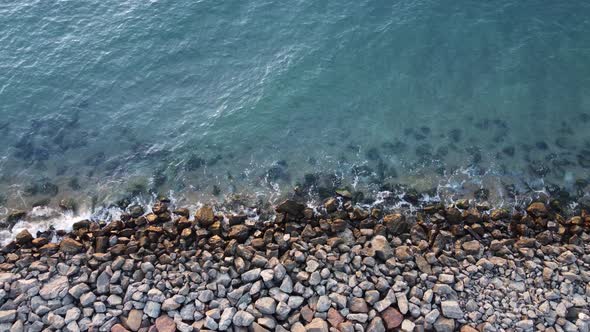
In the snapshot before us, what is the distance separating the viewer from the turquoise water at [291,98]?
4009 centimetres

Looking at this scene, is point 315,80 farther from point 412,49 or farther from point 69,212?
point 69,212

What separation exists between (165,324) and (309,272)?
904 centimetres

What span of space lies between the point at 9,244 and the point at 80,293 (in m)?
8.91

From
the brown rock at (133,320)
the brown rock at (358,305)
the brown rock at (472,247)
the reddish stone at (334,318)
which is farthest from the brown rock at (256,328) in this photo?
the brown rock at (472,247)

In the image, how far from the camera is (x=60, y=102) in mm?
47469

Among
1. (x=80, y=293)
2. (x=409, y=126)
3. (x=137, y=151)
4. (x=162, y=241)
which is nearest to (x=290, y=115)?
(x=409, y=126)

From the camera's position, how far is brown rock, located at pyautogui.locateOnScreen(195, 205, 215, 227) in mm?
34781

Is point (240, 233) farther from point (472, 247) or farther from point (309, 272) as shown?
point (472, 247)

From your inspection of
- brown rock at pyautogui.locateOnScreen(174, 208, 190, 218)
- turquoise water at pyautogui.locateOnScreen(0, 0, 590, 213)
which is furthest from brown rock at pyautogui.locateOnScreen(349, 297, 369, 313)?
brown rock at pyautogui.locateOnScreen(174, 208, 190, 218)

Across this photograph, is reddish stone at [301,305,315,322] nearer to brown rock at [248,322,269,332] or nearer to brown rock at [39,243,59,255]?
brown rock at [248,322,269,332]

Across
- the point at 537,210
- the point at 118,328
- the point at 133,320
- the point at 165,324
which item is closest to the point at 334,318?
the point at 165,324

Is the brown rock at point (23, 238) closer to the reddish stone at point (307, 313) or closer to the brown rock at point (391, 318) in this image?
the reddish stone at point (307, 313)

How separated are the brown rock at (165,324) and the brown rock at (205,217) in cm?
826

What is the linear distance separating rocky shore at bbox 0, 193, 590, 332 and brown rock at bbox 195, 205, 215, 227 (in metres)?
0.12
